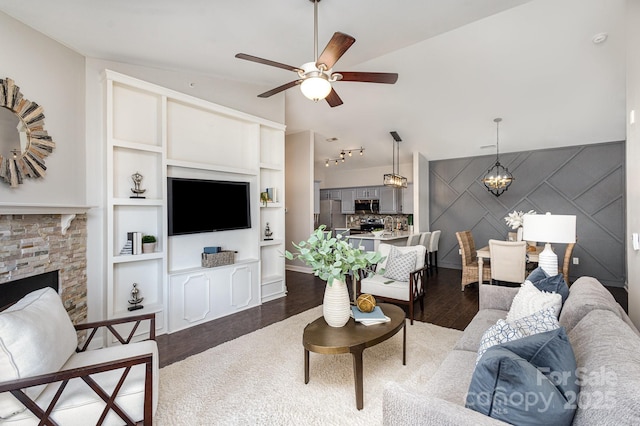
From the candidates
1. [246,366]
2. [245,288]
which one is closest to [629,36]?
[246,366]

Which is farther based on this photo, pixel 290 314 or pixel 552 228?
pixel 290 314

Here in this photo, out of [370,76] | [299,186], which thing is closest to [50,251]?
[370,76]

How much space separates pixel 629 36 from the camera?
215cm

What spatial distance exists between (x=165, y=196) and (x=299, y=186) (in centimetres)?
311

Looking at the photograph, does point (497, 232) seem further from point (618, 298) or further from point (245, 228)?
point (245, 228)

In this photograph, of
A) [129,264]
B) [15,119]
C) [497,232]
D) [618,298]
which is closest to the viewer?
[15,119]

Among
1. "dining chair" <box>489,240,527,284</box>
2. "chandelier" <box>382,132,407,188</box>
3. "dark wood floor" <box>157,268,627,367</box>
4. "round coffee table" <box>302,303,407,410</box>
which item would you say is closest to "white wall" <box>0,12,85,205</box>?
"dark wood floor" <box>157,268,627,367</box>

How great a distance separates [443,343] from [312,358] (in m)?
1.31

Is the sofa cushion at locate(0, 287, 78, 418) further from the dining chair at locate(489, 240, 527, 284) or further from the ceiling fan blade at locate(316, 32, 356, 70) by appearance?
the dining chair at locate(489, 240, 527, 284)

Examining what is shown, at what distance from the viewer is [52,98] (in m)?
2.60

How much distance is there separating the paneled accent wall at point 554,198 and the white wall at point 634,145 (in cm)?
445

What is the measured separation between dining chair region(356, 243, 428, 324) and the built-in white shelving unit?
1.61m

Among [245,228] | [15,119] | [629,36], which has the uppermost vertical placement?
[629,36]

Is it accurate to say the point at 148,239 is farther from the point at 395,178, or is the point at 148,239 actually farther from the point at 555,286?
the point at 395,178
